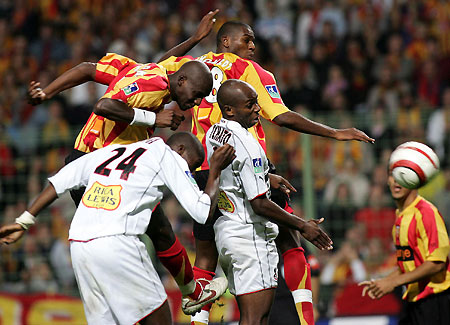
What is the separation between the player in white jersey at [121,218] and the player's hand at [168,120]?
0.43 meters

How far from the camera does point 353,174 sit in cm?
993

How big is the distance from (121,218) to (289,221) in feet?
4.04

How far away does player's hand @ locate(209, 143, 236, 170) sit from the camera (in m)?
5.08

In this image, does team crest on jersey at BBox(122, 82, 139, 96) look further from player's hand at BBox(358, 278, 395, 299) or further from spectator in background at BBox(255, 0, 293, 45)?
spectator in background at BBox(255, 0, 293, 45)

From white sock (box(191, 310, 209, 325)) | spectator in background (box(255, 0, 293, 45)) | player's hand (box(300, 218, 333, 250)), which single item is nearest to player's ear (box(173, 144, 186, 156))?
player's hand (box(300, 218, 333, 250))

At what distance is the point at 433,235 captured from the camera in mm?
6113

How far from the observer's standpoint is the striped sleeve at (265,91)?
608 cm

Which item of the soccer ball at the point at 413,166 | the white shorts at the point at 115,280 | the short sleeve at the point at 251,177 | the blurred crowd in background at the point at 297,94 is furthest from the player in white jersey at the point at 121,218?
the blurred crowd in background at the point at 297,94

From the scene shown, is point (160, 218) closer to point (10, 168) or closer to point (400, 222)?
point (400, 222)

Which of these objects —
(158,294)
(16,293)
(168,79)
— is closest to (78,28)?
(16,293)

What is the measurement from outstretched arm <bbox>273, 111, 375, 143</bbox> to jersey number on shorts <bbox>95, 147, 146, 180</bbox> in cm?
144

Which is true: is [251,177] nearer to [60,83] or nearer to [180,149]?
[180,149]

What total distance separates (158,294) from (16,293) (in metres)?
5.24

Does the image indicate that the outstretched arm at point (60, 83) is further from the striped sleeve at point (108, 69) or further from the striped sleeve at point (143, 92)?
the striped sleeve at point (143, 92)
